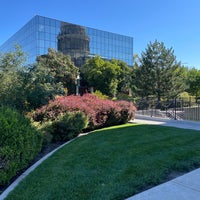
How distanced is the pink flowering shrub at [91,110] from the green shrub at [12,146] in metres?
3.36

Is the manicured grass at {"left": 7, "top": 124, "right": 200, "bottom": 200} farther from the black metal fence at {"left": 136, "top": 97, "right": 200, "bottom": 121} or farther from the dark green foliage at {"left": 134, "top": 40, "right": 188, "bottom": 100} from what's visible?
the dark green foliage at {"left": 134, "top": 40, "right": 188, "bottom": 100}

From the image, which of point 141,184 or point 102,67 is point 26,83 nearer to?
point 141,184

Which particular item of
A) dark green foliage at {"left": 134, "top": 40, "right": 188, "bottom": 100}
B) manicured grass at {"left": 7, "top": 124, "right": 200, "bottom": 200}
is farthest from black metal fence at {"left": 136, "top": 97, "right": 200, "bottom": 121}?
manicured grass at {"left": 7, "top": 124, "right": 200, "bottom": 200}

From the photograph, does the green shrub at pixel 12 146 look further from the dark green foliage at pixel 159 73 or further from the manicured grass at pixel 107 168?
the dark green foliage at pixel 159 73

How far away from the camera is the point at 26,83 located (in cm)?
985

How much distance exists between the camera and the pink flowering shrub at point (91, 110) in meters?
8.11

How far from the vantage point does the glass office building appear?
37.4m

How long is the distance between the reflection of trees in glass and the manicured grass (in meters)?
37.1

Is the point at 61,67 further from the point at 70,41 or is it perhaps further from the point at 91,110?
the point at 91,110

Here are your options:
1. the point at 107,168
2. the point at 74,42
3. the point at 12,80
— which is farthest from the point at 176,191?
the point at 74,42

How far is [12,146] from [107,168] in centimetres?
188

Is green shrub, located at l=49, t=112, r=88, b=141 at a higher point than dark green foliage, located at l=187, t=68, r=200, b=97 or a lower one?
lower

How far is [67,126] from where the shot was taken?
7121 mm

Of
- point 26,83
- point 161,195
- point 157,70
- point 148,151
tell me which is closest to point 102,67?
point 157,70
